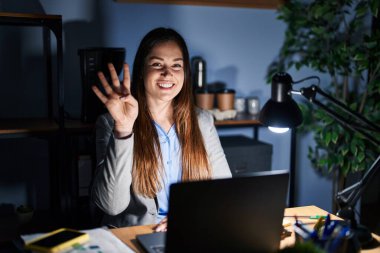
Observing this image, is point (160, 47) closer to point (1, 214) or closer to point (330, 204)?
point (1, 214)

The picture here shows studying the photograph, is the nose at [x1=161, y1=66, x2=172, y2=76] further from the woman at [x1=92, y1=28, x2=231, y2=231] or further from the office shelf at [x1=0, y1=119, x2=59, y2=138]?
the office shelf at [x1=0, y1=119, x2=59, y2=138]

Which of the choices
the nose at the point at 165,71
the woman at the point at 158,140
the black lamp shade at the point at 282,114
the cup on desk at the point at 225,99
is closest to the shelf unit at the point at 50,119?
the woman at the point at 158,140

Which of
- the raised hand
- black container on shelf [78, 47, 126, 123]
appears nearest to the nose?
the raised hand

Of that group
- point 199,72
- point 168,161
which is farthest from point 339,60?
point 168,161

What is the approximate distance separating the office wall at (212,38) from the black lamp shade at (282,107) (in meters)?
1.56

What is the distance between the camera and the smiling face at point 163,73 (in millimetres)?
1881

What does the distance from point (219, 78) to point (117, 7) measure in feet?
2.49

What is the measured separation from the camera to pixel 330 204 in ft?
11.5

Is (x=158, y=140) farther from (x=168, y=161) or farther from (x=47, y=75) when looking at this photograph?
(x=47, y=75)

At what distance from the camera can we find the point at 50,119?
2525mm

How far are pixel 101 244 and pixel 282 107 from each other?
2.00ft

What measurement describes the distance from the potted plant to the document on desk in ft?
5.91

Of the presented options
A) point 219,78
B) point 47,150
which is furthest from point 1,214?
point 219,78

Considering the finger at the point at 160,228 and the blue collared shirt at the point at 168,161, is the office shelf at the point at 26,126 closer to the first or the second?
the blue collared shirt at the point at 168,161
